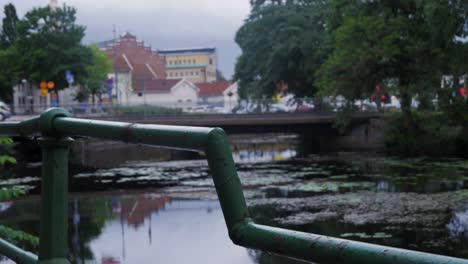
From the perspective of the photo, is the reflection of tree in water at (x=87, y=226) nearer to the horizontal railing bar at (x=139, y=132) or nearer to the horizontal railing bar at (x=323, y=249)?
the horizontal railing bar at (x=139, y=132)

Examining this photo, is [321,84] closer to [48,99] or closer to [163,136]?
[163,136]

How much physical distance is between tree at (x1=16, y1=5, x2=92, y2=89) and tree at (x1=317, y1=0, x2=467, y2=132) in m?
30.1

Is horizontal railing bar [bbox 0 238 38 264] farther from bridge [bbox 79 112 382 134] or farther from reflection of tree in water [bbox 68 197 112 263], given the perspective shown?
bridge [bbox 79 112 382 134]

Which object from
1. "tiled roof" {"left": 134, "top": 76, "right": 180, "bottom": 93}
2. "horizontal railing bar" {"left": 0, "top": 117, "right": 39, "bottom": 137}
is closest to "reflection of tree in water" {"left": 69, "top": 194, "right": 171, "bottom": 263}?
"horizontal railing bar" {"left": 0, "top": 117, "right": 39, "bottom": 137}

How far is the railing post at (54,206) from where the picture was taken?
6.09 ft

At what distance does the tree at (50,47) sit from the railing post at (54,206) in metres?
56.1

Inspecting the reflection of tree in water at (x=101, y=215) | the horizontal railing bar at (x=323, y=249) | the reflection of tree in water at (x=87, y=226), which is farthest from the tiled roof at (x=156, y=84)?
the horizontal railing bar at (x=323, y=249)

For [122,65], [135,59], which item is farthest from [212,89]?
[122,65]

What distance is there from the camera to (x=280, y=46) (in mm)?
50312

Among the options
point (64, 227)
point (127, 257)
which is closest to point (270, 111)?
point (127, 257)

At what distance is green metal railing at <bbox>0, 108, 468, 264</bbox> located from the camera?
1108 millimetres

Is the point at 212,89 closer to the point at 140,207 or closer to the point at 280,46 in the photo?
the point at 280,46

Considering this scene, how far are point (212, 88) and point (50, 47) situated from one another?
76.2m

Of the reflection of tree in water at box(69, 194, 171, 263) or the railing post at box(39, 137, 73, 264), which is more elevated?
the railing post at box(39, 137, 73, 264)
